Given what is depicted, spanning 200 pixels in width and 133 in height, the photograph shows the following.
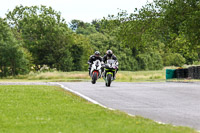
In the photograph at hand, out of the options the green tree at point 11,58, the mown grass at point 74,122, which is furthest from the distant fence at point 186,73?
the mown grass at point 74,122

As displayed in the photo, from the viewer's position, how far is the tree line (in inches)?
1227

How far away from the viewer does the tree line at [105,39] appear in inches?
1227

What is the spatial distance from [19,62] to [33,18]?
1277cm

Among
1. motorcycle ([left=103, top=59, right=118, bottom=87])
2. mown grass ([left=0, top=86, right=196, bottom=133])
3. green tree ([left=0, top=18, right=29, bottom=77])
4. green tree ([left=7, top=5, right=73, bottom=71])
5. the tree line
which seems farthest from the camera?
green tree ([left=7, top=5, right=73, bottom=71])

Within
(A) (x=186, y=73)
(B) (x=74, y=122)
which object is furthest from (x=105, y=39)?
(B) (x=74, y=122)

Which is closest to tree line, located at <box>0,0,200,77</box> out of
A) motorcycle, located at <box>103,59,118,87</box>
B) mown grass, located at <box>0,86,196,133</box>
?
motorcycle, located at <box>103,59,118,87</box>

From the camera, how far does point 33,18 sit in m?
73.6

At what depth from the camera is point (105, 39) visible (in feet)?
316

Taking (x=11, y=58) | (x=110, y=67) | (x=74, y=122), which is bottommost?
(x=74, y=122)

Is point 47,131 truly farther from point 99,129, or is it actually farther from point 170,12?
point 170,12

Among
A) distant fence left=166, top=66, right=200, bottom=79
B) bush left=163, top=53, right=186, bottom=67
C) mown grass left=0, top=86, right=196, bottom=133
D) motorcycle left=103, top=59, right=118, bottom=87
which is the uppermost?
bush left=163, top=53, right=186, bottom=67

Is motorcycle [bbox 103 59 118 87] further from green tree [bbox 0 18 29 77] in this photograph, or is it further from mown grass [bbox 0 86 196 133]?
green tree [bbox 0 18 29 77]

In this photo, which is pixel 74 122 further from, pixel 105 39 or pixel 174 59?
pixel 174 59

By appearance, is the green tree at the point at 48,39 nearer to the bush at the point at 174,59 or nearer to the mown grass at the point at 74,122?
the bush at the point at 174,59
